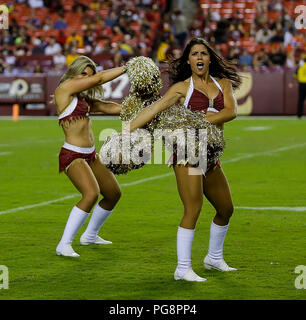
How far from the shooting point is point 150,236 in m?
7.41

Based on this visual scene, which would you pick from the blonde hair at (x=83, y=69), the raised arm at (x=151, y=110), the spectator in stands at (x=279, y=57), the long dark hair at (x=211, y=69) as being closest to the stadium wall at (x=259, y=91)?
the spectator in stands at (x=279, y=57)

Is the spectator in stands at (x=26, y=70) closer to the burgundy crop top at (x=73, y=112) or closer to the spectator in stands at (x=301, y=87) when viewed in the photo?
the spectator in stands at (x=301, y=87)

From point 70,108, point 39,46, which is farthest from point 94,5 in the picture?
point 70,108

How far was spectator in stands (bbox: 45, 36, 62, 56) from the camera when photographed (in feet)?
84.4

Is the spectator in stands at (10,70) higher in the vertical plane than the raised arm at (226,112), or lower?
lower

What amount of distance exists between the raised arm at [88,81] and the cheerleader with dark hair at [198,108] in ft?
1.52

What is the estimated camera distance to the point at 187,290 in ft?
17.6

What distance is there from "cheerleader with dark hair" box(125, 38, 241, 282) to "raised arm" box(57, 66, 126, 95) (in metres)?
0.46

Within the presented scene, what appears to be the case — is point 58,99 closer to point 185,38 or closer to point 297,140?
point 297,140

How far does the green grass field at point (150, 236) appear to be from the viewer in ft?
17.9

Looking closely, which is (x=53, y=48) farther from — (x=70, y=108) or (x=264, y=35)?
(x=70, y=108)

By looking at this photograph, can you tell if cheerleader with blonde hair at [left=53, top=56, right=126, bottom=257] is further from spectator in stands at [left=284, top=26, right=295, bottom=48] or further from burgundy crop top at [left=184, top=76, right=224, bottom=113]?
spectator in stands at [left=284, top=26, right=295, bottom=48]

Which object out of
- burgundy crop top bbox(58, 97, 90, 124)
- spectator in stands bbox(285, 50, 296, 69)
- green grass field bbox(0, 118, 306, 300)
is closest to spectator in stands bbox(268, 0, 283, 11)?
spectator in stands bbox(285, 50, 296, 69)

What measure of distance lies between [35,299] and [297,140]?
462 inches
